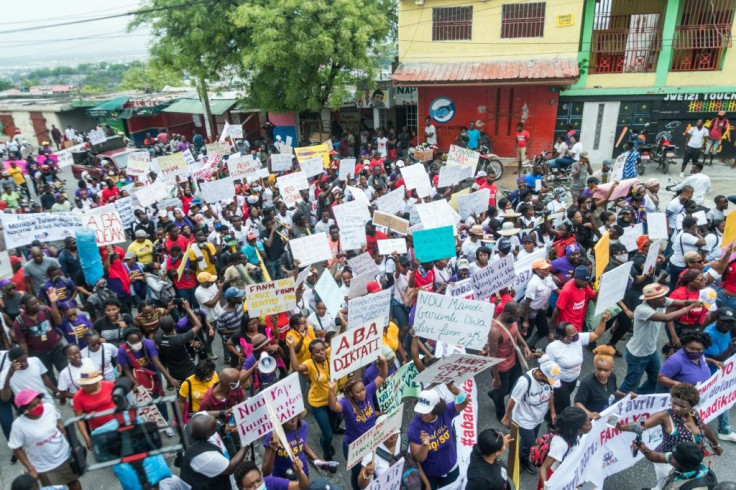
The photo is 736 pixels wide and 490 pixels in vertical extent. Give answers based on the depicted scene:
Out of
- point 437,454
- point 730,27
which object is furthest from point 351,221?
point 730,27

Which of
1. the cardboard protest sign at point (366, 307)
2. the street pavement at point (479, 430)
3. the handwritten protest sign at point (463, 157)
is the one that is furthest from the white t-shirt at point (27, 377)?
the handwritten protest sign at point (463, 157)

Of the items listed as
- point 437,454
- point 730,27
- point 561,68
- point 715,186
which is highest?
point 730,27

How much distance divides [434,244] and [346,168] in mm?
5593

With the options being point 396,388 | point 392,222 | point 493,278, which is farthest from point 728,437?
point 392,222

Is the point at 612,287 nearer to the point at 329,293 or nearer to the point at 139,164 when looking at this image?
the point at 329,293

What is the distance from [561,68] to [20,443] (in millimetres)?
18085

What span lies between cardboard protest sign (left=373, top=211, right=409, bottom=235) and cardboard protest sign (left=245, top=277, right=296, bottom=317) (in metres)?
2.57

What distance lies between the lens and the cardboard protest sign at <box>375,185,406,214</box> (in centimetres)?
950

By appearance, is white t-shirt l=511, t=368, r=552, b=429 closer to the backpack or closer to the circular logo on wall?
the backpack

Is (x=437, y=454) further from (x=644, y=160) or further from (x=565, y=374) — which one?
(x=644, y=160)

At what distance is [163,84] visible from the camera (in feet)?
157

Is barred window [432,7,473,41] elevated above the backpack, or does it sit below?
above

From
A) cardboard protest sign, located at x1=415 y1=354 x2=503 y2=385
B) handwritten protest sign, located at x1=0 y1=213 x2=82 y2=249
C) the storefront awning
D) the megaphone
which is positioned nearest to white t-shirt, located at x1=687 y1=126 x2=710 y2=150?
cardboard protest sign, located at x1=415 y1=354 x2=503 y2=385

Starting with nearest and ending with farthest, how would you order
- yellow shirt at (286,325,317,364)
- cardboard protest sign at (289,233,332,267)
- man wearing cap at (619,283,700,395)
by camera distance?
man wearing cap at (619,283,700,395)
yellow shirt at (286,325,317,364)
cardboard protest sign at (289,233,332,267)
